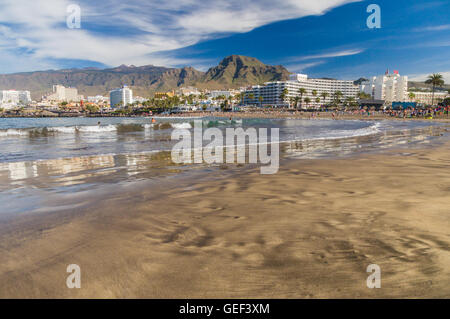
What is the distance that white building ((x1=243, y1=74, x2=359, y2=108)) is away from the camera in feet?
564

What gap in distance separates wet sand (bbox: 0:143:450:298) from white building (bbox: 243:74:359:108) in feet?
542

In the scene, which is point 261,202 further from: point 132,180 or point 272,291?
point 132,180

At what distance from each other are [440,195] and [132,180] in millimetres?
7045

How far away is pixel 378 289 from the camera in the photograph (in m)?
2.42

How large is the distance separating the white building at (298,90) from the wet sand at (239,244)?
16531 centimetres

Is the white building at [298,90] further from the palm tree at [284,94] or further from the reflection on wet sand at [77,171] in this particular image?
the reflection on wet sand at [77,171]

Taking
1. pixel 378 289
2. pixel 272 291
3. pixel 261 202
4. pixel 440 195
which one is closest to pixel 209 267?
pixel 272 291

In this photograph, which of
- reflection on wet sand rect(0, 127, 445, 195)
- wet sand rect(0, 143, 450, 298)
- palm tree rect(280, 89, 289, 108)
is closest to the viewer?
wet sand rect(0, 143, 450, 298)

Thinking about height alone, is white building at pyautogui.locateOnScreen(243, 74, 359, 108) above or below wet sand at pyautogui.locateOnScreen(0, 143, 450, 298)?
above

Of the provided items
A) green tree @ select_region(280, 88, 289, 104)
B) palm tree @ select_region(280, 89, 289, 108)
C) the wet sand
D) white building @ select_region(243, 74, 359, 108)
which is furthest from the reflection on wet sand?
white building @ select_region(243, 74, 359, 108)

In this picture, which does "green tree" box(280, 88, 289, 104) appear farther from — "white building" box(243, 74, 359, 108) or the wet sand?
the wet sand

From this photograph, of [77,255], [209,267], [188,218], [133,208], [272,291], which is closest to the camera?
[272,291]

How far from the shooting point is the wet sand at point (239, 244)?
2.49 m
